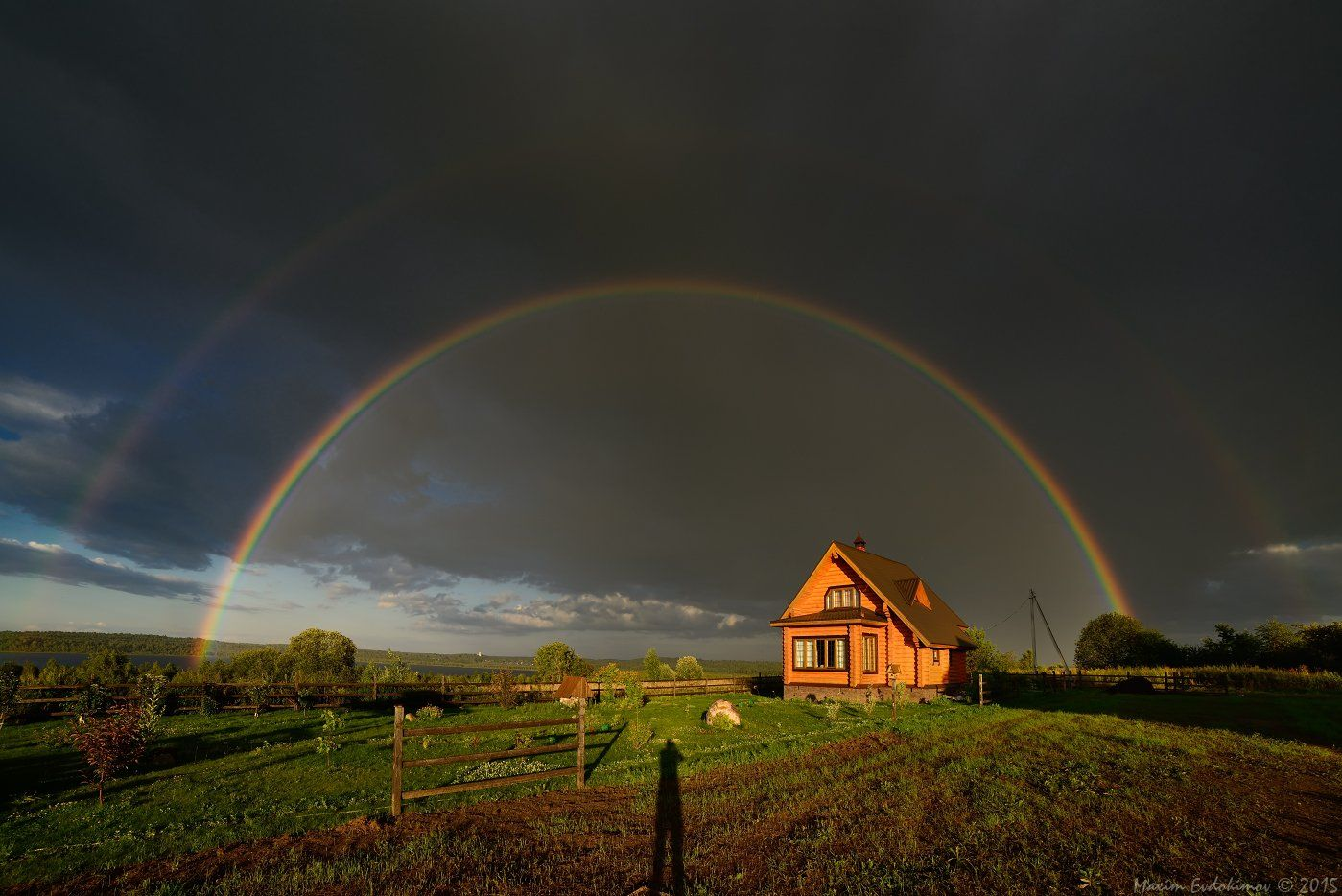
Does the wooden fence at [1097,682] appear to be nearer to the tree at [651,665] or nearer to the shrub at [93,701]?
the tree at [651,665]

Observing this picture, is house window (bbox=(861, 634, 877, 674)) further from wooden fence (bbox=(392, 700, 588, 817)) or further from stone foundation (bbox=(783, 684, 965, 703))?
wooden fence (bbox=(392, 700, 588, 817))

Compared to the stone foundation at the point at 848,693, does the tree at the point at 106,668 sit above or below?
below

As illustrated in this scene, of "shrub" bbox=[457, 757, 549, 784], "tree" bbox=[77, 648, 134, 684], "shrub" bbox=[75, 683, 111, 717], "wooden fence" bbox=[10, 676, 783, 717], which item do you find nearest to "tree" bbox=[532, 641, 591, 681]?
"wooden fence" bbox=[10, 676, 783, 717]

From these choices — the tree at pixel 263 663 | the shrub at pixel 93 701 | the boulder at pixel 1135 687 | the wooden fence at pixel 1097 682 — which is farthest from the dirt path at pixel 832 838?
the tree at pixel 263 663

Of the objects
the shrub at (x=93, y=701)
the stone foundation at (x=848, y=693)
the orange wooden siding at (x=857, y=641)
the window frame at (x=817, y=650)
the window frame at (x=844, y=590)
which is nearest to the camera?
the shrub at (x=93, y=701)

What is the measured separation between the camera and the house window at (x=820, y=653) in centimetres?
3597

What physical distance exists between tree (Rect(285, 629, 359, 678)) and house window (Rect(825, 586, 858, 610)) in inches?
2562

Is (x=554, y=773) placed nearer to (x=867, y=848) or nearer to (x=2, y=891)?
(x=867, y=848)

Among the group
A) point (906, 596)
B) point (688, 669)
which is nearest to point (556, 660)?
point (688, 669)

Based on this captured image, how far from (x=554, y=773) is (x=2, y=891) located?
894cm

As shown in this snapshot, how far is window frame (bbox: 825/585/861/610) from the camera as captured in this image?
3800 cm

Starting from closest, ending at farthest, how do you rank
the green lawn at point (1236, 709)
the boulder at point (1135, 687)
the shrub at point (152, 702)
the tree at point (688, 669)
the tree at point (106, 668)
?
the shrub at point (152, 702), the green lawn at point (1236, 709), the tree at point (106, 668), the boulder at point (1135, 687), the tree at point (688, 669)

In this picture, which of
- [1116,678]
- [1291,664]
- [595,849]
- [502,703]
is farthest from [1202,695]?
[595,849]

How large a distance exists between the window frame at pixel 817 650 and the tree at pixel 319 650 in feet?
207
